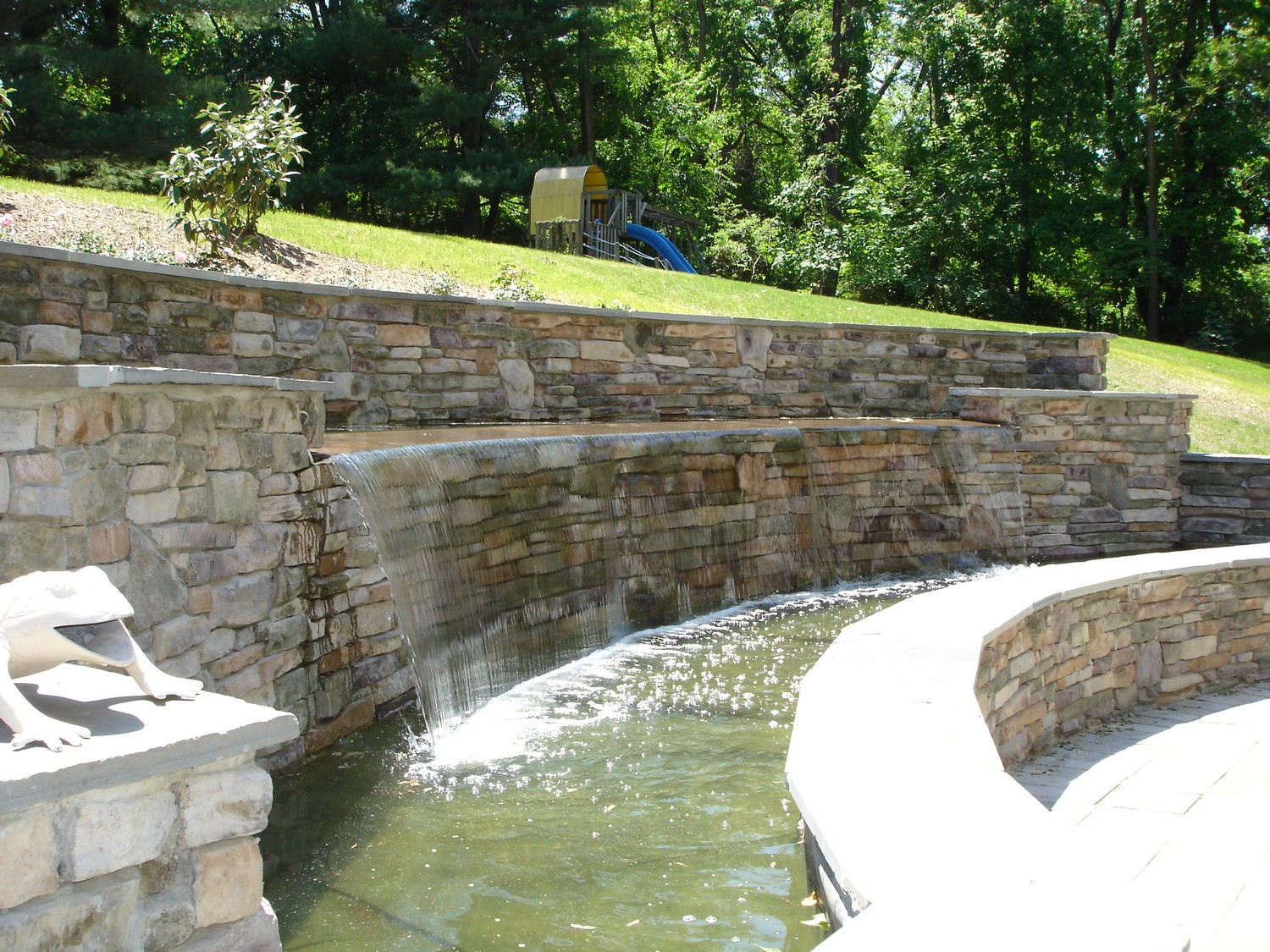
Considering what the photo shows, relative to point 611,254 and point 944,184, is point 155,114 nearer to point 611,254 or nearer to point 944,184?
point 611,254

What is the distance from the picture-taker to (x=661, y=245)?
2216 centimetres

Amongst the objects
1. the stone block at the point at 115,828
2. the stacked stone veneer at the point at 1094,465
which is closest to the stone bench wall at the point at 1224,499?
the stacked stone veneer at the point at 1094,465

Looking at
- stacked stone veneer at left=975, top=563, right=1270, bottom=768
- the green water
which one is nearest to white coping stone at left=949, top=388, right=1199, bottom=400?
stacked stone veneer at left=975, top=563, right=1270, bottom=768

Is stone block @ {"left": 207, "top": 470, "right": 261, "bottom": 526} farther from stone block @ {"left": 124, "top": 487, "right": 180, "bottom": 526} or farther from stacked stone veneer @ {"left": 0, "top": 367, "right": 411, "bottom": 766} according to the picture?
stone block @ {"left": 124, "top": 487, "right": 180, "bottom": 526}

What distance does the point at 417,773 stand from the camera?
4.38 m

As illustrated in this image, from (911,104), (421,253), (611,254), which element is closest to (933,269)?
(911,104)

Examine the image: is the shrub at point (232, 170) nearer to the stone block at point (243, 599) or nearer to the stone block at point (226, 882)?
the stone block at point (243, 599)

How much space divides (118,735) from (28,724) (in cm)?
16

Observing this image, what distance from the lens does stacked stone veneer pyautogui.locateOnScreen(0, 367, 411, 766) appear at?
127 inches

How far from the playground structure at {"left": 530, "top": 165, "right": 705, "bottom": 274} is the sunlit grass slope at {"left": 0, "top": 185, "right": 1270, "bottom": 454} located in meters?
3.45

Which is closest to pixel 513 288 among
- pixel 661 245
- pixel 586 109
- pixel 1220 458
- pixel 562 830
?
pixel 1220 458

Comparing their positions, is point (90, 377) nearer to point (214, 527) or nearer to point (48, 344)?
point (214, 527)

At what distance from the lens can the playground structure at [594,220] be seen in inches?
781

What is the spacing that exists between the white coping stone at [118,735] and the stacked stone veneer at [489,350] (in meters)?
3.84
